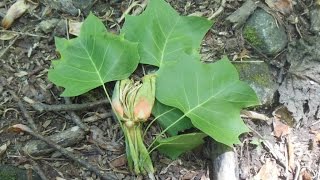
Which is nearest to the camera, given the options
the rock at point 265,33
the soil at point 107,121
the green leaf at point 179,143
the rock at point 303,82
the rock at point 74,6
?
the green leaf at point 179,143

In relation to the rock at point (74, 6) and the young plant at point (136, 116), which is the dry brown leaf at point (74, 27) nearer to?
the rock at point (74, 6)

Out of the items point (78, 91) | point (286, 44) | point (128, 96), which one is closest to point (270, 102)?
point (286, 44)

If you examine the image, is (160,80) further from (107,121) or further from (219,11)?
(219,11)

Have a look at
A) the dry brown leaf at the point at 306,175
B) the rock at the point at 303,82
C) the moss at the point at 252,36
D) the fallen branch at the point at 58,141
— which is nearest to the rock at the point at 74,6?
the fallen branch at the point at 58,141

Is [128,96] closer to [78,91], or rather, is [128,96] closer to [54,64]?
[78,91]

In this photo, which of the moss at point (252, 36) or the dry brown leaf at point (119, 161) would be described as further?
the moss at point (252, 36)

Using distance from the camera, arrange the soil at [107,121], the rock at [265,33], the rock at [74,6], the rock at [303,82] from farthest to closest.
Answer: the rock at [74,6]
the rock at [265,33]
the rock at [303,82]
the soil at [107,121]
